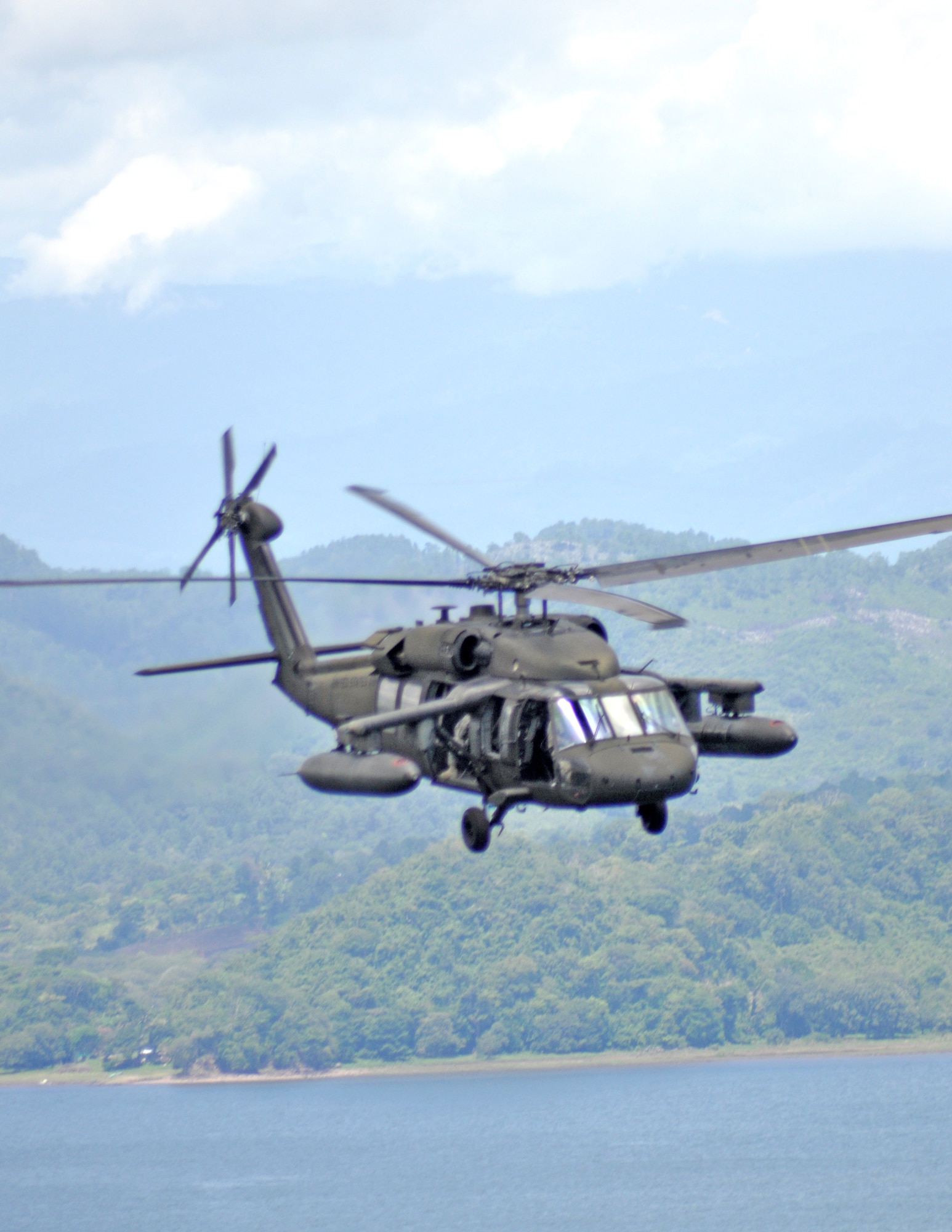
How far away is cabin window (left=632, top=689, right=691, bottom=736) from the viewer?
31.5 metres

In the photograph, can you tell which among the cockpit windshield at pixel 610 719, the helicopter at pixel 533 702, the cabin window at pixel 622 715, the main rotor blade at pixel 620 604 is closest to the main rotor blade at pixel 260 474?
the helicopter at pixel 533 702

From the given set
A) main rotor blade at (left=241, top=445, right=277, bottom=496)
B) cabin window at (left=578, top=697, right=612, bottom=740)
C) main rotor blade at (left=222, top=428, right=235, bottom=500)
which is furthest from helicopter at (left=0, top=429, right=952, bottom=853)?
main rotor blade at (left=222, top=428, right=235, bottom=500)

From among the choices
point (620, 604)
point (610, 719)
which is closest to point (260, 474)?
point (610, 719)

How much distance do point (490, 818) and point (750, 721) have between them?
5151 millimetres

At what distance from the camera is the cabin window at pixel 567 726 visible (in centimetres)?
3083

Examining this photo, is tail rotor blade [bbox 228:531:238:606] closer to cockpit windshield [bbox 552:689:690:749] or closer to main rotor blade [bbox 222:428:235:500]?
main rotor blade [bbox 222:428:235:500]

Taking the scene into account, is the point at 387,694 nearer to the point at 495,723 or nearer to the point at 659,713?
the point at 495,723

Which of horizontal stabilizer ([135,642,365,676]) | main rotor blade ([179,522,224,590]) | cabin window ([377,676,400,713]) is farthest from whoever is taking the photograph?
main rotor blade ([179,522,224,590])

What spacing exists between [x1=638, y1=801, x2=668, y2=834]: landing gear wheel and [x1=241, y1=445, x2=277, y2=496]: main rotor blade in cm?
994

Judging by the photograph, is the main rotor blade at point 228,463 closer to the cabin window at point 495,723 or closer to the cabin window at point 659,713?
the cabin window at point 495,723

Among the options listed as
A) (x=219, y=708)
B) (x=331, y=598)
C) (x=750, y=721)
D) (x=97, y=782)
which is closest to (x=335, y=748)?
(x=750, y=721)

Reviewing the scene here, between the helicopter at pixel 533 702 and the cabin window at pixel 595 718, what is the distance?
2cm

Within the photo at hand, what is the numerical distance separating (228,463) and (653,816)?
13673 millimetres

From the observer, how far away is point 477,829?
104 feet
